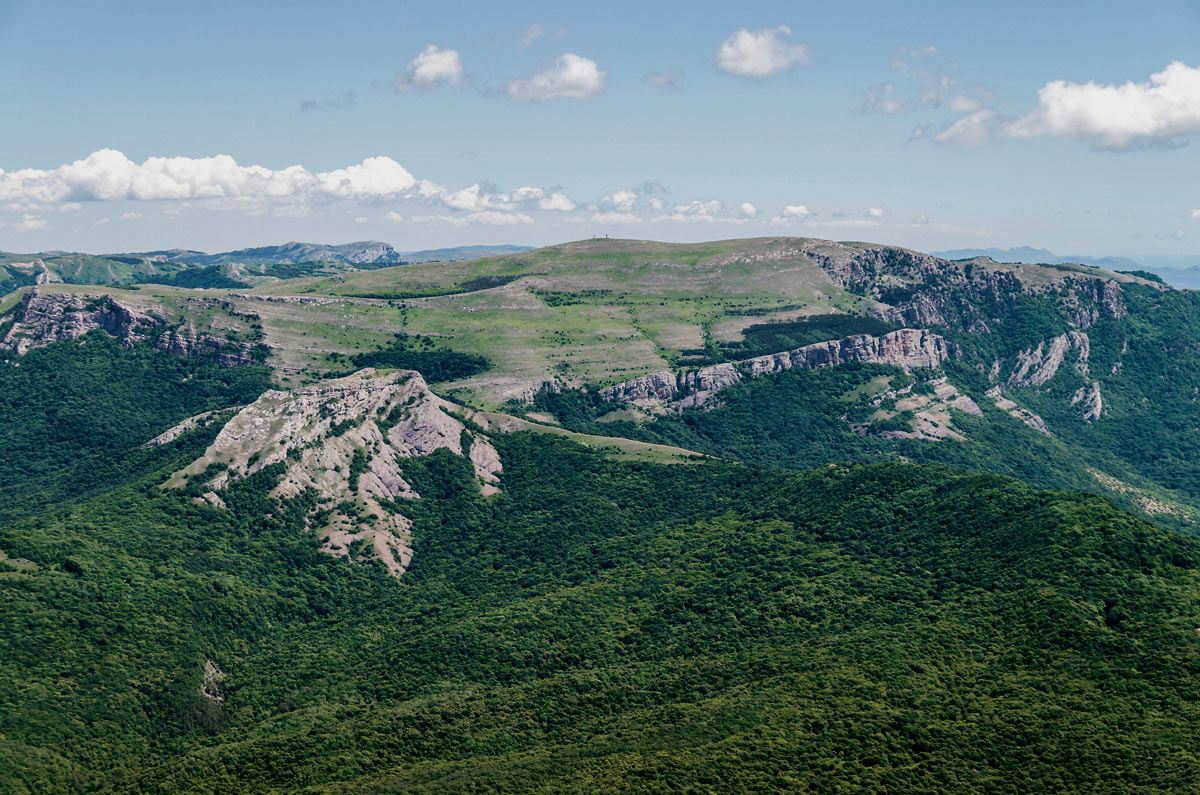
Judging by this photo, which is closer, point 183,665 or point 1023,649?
point 1023,649

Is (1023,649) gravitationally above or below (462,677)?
above

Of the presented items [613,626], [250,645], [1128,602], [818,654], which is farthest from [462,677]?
[1128,602]

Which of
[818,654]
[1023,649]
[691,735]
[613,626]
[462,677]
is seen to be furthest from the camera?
[613,626]

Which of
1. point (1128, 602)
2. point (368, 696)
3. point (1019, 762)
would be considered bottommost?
point (368, 696)

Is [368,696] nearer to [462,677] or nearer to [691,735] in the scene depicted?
[462,677]

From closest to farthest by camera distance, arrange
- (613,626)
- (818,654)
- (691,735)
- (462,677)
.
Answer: (691,735), (818,654), (462,677), (613,626)

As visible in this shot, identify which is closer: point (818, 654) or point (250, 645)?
point (818, 654)

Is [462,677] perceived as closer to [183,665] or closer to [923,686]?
[183,665]

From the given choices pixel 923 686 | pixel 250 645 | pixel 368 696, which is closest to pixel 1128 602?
pixel 923 686

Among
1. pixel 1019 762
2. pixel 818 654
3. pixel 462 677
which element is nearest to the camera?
pixel 1019 762
